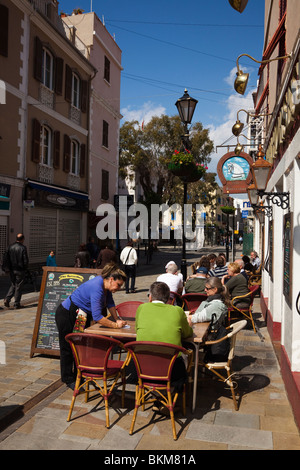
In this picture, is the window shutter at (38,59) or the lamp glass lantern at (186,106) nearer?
the lamp glass lantern at (186,106)

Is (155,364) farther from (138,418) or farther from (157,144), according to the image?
(157,144)

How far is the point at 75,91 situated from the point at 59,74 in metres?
2.40

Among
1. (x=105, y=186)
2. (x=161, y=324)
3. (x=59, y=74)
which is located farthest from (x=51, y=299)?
(x=105, y=186)

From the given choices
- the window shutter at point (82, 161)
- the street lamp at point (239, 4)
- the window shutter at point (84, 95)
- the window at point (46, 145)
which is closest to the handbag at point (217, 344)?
the street lamp at point (239, 4)

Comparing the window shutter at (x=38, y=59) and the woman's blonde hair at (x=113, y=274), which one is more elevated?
the window shutter at (x=38, y=59)

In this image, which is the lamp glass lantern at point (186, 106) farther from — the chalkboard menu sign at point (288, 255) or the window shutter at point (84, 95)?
the window shutter at point (84, 95)

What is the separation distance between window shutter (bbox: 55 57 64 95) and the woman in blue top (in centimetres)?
1631

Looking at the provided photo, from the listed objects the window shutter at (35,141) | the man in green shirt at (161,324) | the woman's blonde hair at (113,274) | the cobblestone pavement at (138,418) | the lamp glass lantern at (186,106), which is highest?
the window shutter at (35,141)

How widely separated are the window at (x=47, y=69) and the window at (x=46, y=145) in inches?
79.9

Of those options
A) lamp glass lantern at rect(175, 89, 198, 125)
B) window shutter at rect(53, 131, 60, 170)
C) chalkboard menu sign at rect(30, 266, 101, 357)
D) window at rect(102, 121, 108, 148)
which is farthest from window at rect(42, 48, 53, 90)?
chalkboard menu sign at rect(30, 266, 101, 357)

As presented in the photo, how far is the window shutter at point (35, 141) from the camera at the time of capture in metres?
16.8

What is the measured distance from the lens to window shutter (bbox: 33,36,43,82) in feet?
55.4

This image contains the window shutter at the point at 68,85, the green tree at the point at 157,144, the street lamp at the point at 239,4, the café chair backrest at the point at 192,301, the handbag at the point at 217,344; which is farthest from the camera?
the green tree at the point at 157,144

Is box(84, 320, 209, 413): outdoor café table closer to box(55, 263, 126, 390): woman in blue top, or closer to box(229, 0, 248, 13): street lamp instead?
box(55, 263, 126, 390): woman in blue top
